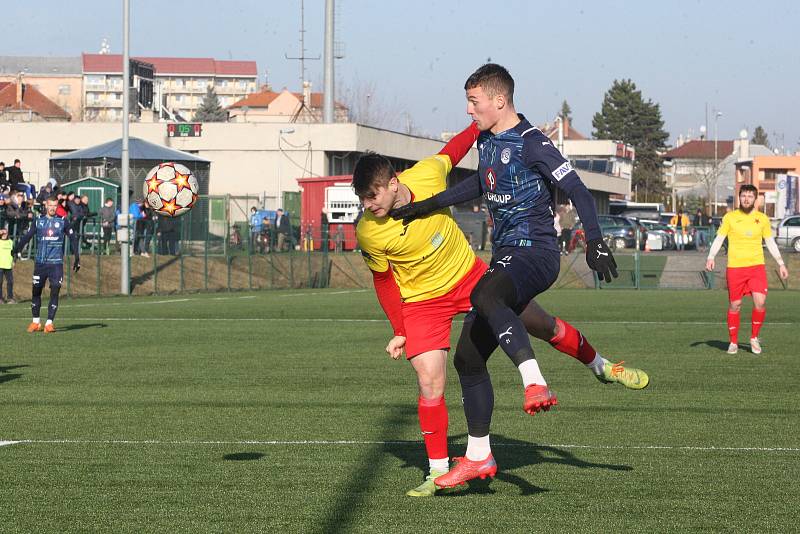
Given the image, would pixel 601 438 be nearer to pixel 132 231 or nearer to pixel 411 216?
pixel 411 216

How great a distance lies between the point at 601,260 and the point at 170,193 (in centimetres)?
1541

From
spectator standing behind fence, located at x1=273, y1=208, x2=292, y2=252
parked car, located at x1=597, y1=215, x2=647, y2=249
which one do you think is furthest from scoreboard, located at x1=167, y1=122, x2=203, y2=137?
spectator standing behind fence, located at x1=273, y1=208, x2=292, y2=252

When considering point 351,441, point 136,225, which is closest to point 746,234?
point 351,441

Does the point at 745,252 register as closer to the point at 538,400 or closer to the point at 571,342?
the point at 571,342

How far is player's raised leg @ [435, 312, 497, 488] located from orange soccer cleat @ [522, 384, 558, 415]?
78 centimetres

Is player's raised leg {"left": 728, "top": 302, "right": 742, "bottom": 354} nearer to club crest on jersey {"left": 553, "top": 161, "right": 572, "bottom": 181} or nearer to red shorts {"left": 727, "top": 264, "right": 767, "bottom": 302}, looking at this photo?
Answer: red shorts {"left": 727, "top": 264, "right": 767, "bottom": 302}

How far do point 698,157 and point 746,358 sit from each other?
165698 mm

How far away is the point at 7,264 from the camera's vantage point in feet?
89.7

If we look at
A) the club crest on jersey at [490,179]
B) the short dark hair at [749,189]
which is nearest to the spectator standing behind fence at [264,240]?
the short dark hair at [749,189]

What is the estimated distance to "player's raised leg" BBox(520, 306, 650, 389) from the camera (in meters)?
7.15

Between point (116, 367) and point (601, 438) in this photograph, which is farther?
point (116, 367)

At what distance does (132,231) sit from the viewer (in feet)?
111

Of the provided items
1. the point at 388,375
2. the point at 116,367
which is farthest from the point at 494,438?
the point at 116,367

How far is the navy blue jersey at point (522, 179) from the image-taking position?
6.69 meters
